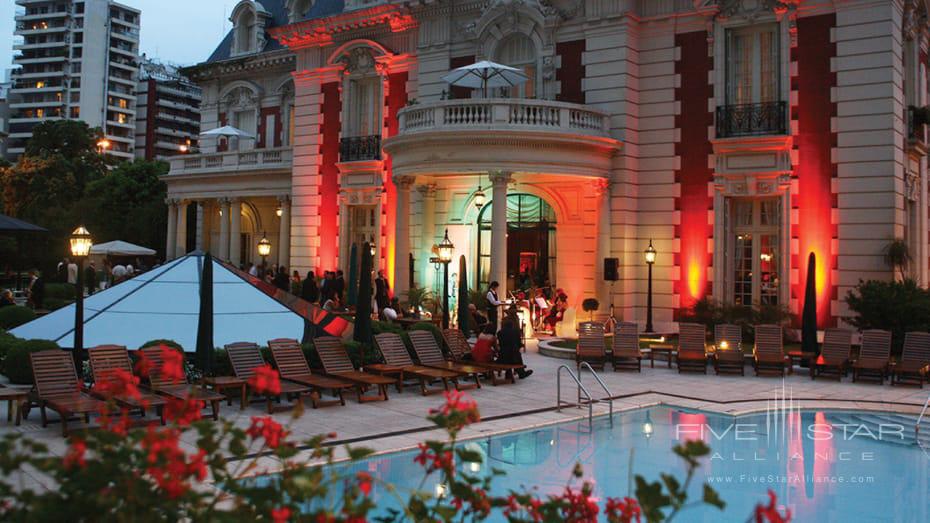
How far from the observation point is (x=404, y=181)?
23156 mm

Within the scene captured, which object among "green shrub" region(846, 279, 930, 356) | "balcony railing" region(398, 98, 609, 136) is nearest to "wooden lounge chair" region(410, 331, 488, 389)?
"balcony railing" region(398, 98, 609, 136)

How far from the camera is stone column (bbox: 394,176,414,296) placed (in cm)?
2359

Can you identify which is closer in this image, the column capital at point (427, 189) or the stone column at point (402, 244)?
the stone column at point (402, 244)

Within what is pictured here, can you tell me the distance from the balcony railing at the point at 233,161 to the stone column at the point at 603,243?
44.8 feet

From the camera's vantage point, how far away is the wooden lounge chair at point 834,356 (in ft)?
51.0

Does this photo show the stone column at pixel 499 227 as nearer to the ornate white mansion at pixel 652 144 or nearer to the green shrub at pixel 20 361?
the ornate white mansion at pixel 652 144

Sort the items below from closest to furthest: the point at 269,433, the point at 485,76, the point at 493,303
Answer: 1. the point at 269,433
2. the point at 493,303
3. the point at 485,76

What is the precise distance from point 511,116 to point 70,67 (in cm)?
8733

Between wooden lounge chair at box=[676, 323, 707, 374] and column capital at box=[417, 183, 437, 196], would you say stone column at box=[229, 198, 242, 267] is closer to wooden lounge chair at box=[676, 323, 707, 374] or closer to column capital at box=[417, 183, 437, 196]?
column capital at box=[417, 183, 437, 196]

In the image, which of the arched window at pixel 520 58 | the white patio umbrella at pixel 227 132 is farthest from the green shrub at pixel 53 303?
the arched window at pixel 520 58

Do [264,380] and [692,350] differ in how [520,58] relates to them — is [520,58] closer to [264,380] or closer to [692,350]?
[692,350]

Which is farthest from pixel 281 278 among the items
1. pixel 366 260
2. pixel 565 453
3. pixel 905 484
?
pixel 905 484

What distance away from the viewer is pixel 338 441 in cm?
976

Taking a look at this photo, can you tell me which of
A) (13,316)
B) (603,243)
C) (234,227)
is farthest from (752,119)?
(234,227)
